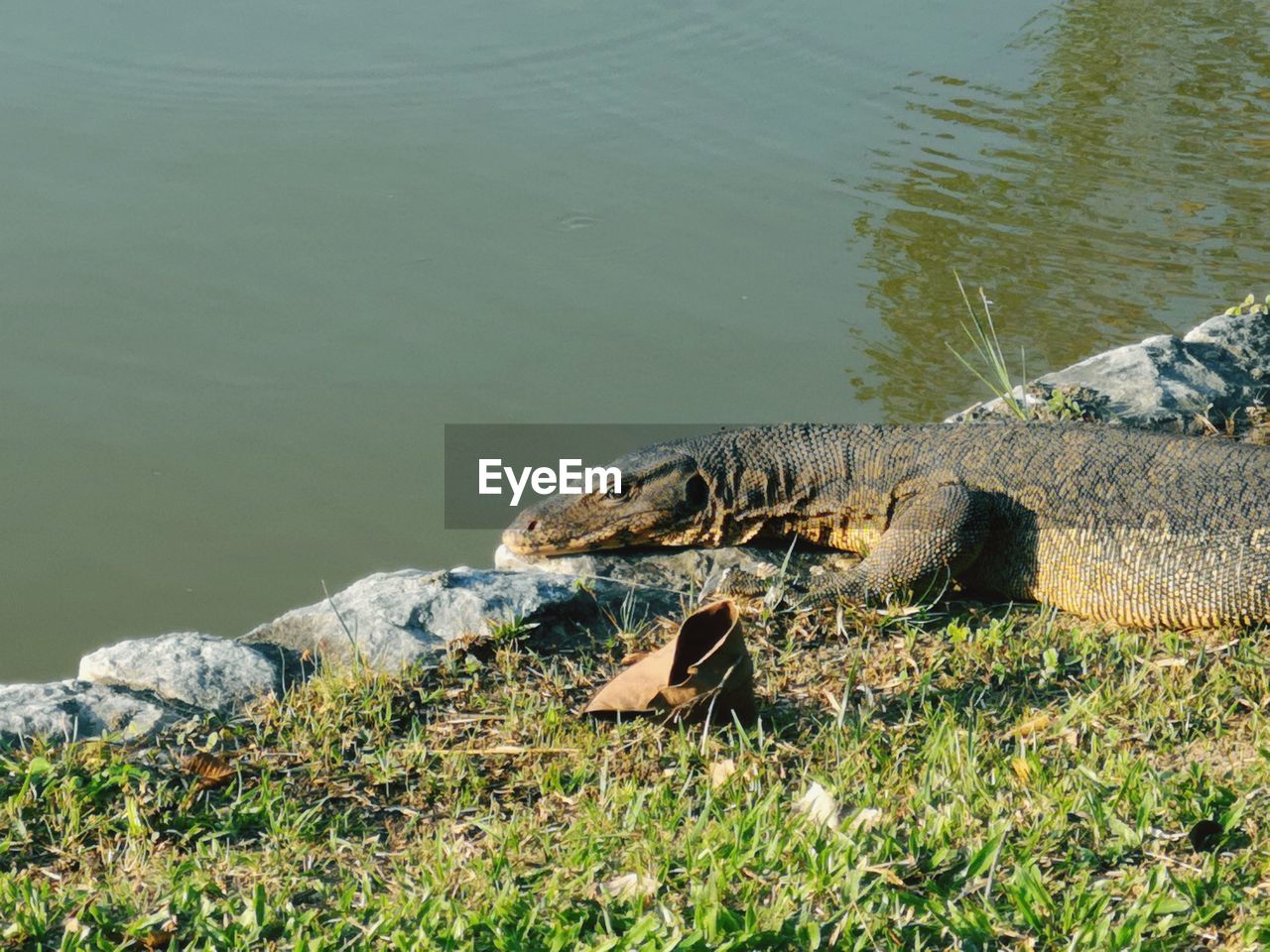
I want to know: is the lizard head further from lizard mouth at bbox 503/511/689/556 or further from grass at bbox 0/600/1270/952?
grass at bbox 0/600/1270/952

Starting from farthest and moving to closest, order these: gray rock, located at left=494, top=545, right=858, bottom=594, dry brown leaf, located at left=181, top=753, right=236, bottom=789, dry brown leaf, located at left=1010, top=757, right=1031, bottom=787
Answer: gray rock, located at left=494, top=545, right=858, bottom=594 < dry brown leaf, located at left=181, top=753, right=236, bottom=789 < dry brown leaf, located at left=1010, top=757, right=1031, bottom=787

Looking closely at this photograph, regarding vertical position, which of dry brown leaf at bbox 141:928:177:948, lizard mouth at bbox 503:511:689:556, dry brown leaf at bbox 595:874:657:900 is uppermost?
lizard mouth at bbox 503:511:689:556

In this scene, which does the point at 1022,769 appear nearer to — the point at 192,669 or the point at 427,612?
the point at 427,612

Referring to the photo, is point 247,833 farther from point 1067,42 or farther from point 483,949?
point 1067,42

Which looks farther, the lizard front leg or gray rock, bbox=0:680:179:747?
the lizard front leg

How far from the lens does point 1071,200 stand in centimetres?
1074

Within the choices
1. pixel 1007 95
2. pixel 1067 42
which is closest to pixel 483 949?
pixel 1007 95

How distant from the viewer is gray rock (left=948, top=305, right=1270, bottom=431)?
6211mm

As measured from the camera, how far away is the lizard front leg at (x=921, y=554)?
193 inches

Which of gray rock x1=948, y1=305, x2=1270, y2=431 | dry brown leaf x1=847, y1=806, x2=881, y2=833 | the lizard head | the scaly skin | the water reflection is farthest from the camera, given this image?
the water reflection

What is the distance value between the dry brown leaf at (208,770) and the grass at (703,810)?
2 cm

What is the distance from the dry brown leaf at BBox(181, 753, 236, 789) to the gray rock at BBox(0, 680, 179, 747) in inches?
8.4

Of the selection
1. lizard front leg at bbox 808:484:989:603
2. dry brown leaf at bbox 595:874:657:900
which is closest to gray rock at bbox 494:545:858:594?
lizard front leg at bbox 808:484:989:603

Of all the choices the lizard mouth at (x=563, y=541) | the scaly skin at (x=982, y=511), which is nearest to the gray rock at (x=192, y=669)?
the lizard mouth at (x=563, y=541)
